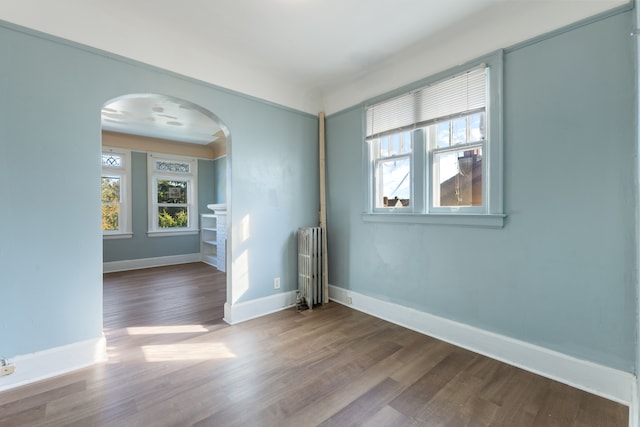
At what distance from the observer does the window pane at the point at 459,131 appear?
2.45 m

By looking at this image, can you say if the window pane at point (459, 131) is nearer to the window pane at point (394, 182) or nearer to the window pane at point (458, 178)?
the window pane at point (458, 178)

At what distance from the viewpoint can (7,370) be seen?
6.10 feet

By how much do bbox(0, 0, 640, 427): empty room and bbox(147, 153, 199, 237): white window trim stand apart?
322cm

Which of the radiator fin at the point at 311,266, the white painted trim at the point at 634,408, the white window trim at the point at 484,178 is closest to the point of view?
the white painted trim at the point at 634,408

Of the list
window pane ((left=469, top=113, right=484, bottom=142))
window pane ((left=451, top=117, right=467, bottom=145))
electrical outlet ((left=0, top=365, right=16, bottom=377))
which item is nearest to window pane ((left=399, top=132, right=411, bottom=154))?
window pane ((left=451, top=117, right=467, bottom=145))

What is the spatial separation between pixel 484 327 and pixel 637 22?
222 cm

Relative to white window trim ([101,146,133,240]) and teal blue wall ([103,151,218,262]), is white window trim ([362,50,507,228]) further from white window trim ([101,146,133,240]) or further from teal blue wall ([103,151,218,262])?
white window trim ([101,146,133,240])

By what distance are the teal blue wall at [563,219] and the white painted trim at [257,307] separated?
68.1 inches

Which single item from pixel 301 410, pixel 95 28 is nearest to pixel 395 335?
pixel 301 410

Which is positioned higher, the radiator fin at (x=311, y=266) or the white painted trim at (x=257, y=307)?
the radiator fin at (x=311, y=266)

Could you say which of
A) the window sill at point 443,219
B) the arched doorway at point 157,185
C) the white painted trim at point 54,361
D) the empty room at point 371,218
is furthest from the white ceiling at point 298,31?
the white painted trim at point 54,361

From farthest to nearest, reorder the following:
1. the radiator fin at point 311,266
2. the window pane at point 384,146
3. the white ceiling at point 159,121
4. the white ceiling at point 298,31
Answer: the white ceiling at point 159,121, the radiator fin at point 311,266, the window pane at point 384,146, the white ceiling at point 298,31

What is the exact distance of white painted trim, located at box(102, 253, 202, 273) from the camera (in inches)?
216

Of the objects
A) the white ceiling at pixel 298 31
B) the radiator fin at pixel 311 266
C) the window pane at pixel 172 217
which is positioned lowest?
the radiator fin at pixel 311 266
